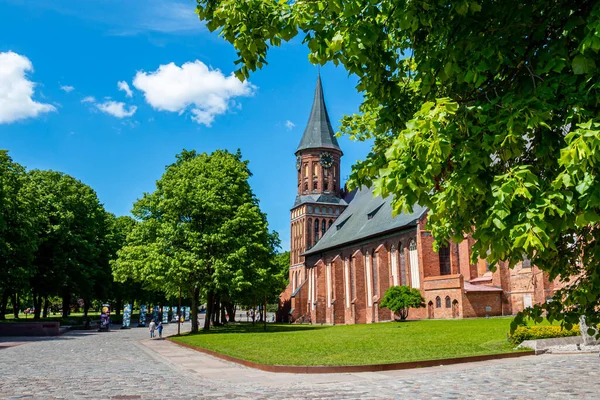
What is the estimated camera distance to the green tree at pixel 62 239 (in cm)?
4672

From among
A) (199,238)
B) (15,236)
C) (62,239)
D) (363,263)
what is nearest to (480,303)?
(363,263)

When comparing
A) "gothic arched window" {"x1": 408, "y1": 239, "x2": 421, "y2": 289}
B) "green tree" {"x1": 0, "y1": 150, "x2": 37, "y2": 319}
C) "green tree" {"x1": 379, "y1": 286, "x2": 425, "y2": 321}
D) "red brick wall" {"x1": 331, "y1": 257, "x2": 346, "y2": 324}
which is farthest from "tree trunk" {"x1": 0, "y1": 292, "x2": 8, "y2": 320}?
"gothic arched window" {"x1": 408, "y1": 239, "x2": 421, "y2": 289}

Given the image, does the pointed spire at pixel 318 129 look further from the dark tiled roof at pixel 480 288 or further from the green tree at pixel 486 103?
the green tree at pixel 486 103

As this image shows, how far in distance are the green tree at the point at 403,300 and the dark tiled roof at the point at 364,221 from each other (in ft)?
19.3

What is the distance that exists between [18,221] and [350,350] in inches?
1232

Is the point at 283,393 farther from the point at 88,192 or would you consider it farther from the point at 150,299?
the point at 150,299

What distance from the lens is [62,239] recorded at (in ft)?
154

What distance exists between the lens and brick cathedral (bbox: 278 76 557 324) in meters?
39.9

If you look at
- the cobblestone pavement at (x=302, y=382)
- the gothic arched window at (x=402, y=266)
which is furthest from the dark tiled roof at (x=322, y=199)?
the cobblestone pavement at (x=302, y=382)

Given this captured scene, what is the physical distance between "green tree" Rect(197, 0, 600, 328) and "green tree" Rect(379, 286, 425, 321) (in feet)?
122

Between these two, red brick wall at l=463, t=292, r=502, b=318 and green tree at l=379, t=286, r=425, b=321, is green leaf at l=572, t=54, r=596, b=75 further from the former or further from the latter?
green tree at l=379, t=286, r=425, b=321

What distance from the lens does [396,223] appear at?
47938 mm

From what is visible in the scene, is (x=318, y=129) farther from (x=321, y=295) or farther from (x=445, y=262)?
(x=445, y=262)

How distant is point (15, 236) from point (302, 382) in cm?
3520
